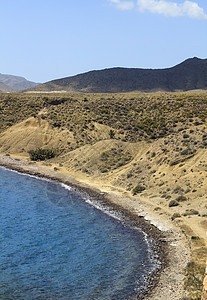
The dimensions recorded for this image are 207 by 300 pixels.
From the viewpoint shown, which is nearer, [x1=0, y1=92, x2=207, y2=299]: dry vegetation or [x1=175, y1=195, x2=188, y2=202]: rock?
[x1=0, y1=92, x2=207, y2=299]: dry vegetation

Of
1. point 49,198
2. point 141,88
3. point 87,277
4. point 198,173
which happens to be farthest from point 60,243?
point 141,88

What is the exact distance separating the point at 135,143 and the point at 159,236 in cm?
3234

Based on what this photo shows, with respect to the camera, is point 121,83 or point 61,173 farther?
point 121,83

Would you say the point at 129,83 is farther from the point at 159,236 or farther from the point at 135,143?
the point at 159,236

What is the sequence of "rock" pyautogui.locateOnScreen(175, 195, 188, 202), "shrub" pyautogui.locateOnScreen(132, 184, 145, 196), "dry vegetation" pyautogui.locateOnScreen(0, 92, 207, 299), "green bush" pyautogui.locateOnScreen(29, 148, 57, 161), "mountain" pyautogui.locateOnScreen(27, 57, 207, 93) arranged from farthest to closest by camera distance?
"mountain" pyautogui.locateOnScreen(27, 57, 207, 93) → "green bush" pyautogui.locateOnScreen(29, 148, 57, 161) → "shrub" pyautogui.locateOnScreen(132, 184, 145, 196) → "rock" pyautogui.locateOnScreen(175, 195, 188, 202) → "dry vegetation" pyautogui.locateOnScreen(0, 92, 207, 299)

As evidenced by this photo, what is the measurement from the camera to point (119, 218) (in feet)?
122

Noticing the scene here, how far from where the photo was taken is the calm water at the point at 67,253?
77.6ft

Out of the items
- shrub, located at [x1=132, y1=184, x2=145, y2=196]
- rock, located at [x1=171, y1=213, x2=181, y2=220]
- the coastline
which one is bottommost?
the coastline

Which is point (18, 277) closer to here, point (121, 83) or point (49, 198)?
point (49, 198)

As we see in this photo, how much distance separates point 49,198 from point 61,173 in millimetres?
12713

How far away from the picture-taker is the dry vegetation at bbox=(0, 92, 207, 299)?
1496 inches

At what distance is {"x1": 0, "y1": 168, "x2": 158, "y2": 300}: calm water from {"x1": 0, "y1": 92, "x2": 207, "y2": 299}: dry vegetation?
4504 mm

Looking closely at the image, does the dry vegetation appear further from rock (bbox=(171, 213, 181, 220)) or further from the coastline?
the coastline

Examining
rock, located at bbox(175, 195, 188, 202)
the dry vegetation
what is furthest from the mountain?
rock, located at bbox(175, 195, 188, 202)
